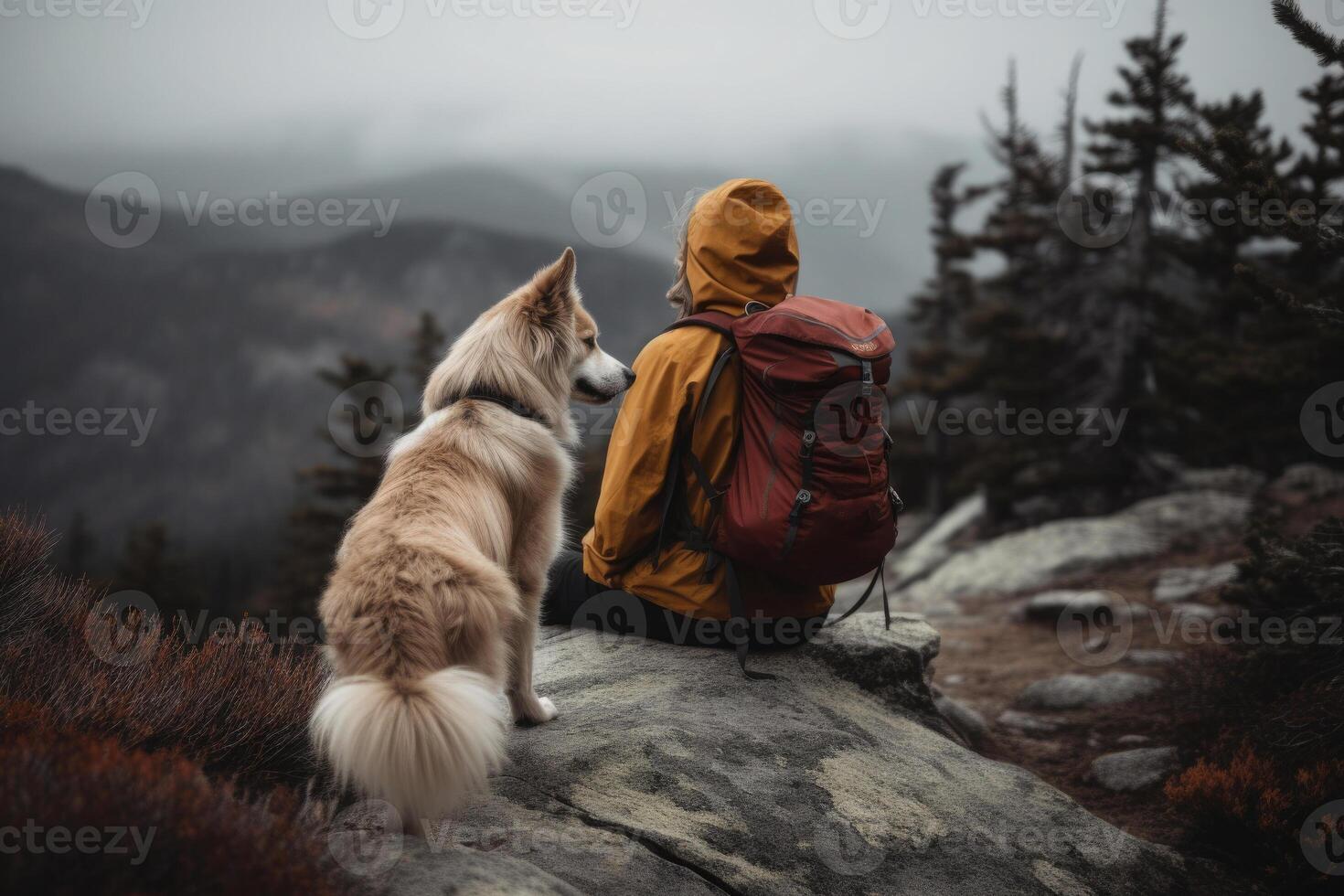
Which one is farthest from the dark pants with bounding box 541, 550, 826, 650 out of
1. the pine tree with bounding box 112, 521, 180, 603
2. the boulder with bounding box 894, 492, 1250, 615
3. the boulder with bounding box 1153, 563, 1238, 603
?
the pine tree with bounding box 112, 521, 180, 603

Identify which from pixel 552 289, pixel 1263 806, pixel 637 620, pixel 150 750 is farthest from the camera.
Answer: pixel 637 620

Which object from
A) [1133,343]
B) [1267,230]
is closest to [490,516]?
[1267,230]

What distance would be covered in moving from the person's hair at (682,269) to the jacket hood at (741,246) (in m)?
0.28

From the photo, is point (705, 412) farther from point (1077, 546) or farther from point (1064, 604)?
point (1077, 546)

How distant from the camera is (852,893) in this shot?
3311 mm

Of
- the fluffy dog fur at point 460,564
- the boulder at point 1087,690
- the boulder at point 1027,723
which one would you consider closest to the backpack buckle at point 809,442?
the fluffy dog fur at point 460,564

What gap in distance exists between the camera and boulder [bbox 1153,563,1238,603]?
1124 cm

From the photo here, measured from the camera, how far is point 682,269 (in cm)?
471

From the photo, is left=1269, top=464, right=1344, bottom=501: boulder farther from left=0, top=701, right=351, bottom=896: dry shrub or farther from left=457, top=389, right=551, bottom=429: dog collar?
left=0, top=701, right=351, bottom=896: dry shrub

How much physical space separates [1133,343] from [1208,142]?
52.3ft

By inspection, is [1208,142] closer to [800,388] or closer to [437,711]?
[800,388]

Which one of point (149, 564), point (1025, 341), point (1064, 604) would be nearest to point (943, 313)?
point (1025, 341)

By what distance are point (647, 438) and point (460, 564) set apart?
4.25 feet

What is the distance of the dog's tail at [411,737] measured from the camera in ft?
8.56
